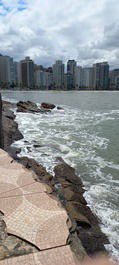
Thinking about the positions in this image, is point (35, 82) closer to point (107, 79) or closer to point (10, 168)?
point (107, 79)

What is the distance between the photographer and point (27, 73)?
155875 mm

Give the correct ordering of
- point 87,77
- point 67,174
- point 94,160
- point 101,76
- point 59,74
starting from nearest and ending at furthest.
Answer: point 67,174, point 94,160, point 101,76, point 59,74, point 87,77

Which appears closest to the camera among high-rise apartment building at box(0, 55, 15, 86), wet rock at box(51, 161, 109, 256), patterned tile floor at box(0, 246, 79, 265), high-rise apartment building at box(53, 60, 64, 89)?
patterned tile floor at box(0, 246, 79, 265)

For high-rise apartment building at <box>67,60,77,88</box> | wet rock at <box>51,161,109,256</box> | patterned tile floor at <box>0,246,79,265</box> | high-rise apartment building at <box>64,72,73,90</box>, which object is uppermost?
high-rise apartment building at <box>67,60,77,88</box>

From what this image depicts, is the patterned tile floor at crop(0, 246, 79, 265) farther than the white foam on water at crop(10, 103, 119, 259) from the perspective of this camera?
No

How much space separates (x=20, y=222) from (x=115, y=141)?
11.1 metres

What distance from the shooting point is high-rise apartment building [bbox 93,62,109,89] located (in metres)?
165

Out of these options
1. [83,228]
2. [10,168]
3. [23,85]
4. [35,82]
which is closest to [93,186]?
[83,228]

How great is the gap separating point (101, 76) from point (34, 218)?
177 meters

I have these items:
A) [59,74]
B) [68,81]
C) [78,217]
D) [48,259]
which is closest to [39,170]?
[78,217]

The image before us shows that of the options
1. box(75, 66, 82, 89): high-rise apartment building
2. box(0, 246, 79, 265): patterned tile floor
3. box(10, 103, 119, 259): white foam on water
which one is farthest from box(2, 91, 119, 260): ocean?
box(75, 66, 82, 89): high-rise apartment building

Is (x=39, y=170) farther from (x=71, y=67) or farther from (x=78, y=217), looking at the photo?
(x=71, y=67)

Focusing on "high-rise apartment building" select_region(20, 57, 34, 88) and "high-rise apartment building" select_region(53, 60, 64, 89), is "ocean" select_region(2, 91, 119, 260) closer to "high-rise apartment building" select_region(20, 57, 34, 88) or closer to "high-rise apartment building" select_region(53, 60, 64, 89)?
"high-rise apartment building" select_region(20, 57, 34, 88)

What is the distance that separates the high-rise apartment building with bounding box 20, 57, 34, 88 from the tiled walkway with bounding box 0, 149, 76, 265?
159 m
